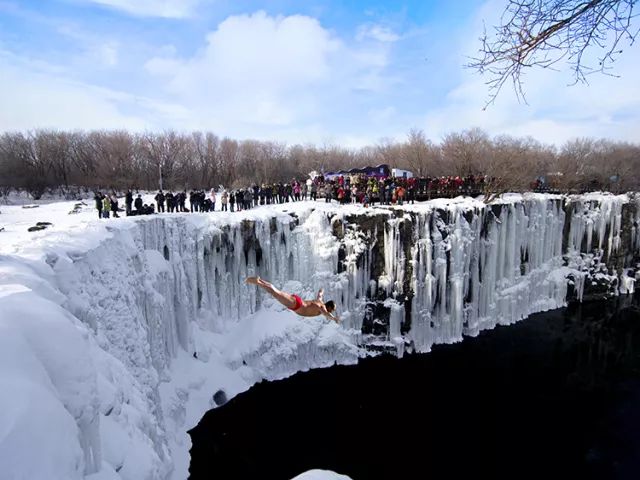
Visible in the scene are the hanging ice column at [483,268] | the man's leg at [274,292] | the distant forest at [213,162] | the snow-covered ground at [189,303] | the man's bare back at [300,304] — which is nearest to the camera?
the snow-covered ground at [189,303]

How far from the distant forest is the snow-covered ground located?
5.80 metres

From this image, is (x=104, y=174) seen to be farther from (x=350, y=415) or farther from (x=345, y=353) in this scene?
(x=350, y=415)

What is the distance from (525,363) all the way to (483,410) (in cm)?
436

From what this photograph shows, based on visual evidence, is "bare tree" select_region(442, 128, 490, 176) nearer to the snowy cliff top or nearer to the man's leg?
the snowy cliff top

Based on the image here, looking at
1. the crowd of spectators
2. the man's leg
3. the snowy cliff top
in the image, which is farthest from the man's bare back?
the crowd of spectators

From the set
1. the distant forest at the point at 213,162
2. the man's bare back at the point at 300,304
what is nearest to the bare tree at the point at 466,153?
the distant forest at the point at 213,162

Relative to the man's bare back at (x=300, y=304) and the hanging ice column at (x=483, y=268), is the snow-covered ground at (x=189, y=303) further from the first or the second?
the man's bare back at (x=300, y=304)

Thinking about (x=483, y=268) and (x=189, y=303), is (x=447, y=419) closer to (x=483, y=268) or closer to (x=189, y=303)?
(x=483, y=268)

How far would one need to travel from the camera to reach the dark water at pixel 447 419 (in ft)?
34.1

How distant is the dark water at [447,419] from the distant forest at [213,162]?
10631mm

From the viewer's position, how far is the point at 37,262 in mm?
5605

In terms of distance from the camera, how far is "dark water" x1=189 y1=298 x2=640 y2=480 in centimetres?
1041

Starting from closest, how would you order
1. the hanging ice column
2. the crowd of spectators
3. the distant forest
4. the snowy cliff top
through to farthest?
the snowy cliff top, the hanging ice column, the crowd of spectators, the distant forest

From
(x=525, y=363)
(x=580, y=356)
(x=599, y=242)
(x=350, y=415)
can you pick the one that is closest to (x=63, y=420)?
(x=350, y=415)
